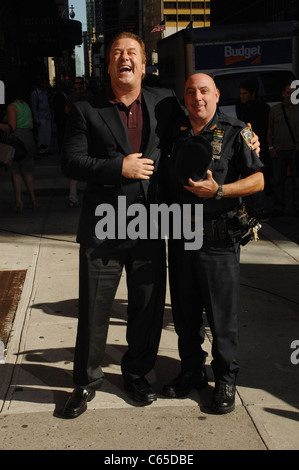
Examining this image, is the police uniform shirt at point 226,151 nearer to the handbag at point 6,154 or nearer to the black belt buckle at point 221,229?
the black belt buckle at point 221,229

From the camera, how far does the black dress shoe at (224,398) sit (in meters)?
3.82

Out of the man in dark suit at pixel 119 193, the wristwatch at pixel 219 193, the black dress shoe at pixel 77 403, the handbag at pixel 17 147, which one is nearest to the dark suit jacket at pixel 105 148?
the man in dark suit at pixel 119 193

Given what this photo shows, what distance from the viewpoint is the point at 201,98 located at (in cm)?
363

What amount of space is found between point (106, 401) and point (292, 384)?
1.15 metres

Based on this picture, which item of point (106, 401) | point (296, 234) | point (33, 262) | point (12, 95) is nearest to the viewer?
point (106, 401)

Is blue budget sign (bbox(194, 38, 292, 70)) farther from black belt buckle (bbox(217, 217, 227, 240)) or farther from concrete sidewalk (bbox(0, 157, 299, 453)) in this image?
black belt buckle (bbox(217, 217, 227, 240))

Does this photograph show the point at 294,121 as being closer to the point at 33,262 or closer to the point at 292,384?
the point at 33,262

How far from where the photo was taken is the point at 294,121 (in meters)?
9.52

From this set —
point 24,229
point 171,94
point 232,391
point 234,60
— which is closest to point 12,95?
point 24,229

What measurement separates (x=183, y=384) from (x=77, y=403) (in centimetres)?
65

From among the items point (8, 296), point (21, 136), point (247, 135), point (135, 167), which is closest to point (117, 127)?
point (135, 167)

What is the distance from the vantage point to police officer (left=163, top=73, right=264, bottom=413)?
3637 mm

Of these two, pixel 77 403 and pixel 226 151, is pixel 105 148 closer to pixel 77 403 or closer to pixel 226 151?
pixel 226 151

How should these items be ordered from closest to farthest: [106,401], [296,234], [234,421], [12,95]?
[234,421]
[106,401]
[296,234]
[12,95]
